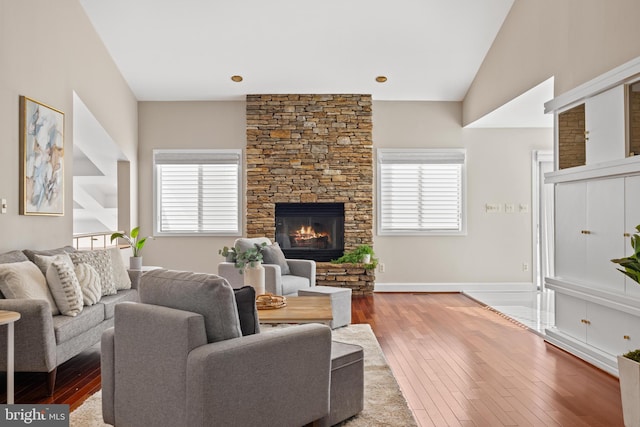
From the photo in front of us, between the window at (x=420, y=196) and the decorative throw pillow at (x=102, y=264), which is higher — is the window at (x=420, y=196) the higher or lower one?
the higher one

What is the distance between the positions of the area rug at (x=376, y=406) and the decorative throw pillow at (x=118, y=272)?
1754mm

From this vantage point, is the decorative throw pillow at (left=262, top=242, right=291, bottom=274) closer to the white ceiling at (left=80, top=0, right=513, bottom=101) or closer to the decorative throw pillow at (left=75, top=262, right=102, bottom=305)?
A: the decorative throw pillow at (left=75, top=262, right=102, bottom=305)

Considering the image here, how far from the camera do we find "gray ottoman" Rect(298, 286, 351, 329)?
17.5 feet

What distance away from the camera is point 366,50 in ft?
22.4

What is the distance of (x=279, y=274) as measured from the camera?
5777mm

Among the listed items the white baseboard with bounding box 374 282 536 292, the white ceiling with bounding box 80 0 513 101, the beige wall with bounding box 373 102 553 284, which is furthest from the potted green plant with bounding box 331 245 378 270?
the white ceiling with bounding box 80 0 513 101

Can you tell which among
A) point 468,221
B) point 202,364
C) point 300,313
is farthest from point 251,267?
point 468,221

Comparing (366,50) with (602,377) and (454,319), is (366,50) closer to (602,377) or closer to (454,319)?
(454,319)

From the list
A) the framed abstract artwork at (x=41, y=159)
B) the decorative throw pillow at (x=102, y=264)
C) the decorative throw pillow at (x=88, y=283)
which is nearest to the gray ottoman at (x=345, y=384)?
the decorative throw pillow at (x=88, y=283)

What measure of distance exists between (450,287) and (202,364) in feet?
20.7

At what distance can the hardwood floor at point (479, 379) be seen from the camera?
3104 millimetres

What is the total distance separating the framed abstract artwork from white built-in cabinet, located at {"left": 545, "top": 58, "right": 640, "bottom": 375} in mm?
4646

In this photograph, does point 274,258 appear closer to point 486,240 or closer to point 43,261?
point 43,261

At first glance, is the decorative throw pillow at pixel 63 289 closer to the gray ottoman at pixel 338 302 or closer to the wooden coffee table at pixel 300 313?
the wooden coffee table at pixel 300 313
